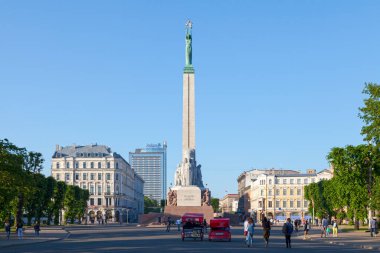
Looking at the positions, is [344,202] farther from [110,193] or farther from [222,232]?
[110,193]

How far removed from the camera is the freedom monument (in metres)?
109

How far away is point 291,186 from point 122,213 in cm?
4935

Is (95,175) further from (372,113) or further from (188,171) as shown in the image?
(372,113)

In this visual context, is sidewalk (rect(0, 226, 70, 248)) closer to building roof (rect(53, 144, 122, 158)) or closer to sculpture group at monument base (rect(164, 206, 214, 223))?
sculpture group at monument base (rect(164, 206, 214, 223))

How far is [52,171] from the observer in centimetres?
18275

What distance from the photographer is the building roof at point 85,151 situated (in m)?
186

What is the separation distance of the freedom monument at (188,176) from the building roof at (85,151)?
7716cm

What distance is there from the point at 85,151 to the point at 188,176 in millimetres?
82651

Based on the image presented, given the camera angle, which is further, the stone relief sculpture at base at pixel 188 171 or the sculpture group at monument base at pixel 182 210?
the stone relief sculpture at base at pixel 188 171

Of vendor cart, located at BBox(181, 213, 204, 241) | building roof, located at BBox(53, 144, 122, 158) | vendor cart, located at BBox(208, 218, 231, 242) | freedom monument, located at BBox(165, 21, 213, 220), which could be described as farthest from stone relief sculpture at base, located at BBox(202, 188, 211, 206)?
building roof, located at BBox(53, 144, 122, 158)

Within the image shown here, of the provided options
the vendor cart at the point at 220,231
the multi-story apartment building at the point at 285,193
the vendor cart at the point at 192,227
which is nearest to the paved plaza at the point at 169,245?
the vendor cart at the point at 192,227

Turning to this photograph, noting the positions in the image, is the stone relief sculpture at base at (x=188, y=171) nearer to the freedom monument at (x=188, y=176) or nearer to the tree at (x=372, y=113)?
the freedom monument at (x=188, y=176)

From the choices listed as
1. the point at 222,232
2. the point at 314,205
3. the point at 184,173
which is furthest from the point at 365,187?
the point at 314,205

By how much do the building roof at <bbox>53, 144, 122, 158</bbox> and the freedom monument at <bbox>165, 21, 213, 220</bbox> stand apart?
77.2 metres
